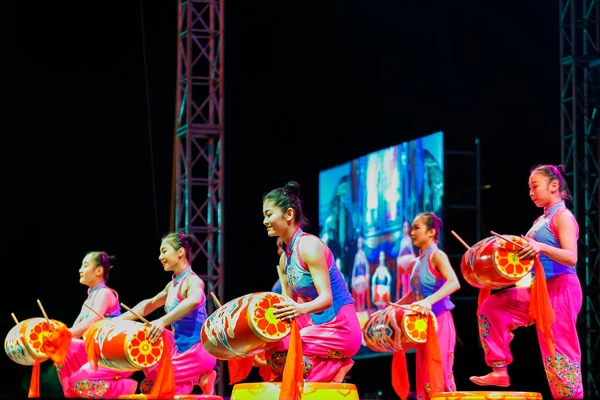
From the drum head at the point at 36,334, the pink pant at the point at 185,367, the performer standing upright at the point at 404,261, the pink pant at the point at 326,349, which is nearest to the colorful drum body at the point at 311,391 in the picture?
the pink pant at the point at 326,349

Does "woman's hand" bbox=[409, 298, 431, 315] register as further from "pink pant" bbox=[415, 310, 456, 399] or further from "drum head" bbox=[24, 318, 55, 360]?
"drum head" bbox=[24, 318, 55, 360]

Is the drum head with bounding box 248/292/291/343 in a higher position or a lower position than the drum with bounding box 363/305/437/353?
higher

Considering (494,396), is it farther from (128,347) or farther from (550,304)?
(128,347)

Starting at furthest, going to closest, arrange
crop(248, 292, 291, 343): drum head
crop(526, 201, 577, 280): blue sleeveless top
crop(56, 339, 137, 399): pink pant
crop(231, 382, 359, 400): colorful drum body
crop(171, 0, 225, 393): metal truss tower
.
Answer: crop(171, 0, 225, 393): metal truss tower → crop(56, 339, 137, 399): pink pant → crop(526, 201, 577, 280): blue sleeveless top → crop(231, 382, 359, 400): colorful drum body → crop(248, 292, 291, 343): drum head

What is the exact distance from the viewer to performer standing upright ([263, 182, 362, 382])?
425cm

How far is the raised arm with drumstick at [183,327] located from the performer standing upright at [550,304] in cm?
154

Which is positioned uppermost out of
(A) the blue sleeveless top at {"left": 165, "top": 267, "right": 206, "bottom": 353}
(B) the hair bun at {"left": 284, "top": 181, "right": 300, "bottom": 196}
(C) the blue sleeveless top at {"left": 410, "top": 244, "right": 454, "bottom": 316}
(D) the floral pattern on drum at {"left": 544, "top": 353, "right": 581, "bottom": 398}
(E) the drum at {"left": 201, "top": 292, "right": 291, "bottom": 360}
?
(B) the hair bun at {"left": 284, "top": 181, "right": 300, "bottom": 196}

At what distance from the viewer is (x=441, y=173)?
27.6 feet

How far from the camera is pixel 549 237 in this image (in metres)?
4.75

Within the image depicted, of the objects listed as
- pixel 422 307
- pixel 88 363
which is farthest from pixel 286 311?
pixel 88 363

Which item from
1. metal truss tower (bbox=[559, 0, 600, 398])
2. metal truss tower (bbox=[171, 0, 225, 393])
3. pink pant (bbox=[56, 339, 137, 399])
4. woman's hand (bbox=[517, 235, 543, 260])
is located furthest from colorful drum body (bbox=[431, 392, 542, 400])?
metal truss tower (bbox=[171, 0, 225, 393])

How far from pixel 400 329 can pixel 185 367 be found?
1224 mm

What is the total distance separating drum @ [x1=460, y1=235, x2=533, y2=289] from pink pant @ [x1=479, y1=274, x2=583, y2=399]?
0.19m

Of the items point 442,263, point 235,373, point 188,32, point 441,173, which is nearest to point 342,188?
point 441,173
